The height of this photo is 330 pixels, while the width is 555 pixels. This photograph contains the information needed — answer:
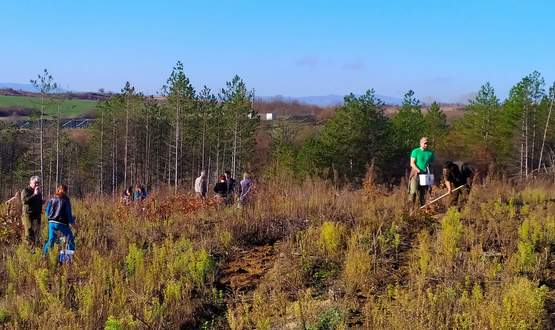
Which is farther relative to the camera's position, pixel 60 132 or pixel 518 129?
pixel 60 132

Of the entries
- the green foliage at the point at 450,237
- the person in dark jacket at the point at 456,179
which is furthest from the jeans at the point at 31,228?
the person in dark jacket at the point at 456,179

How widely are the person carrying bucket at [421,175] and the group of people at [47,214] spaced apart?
5.25 meters

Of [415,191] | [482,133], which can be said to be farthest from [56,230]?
[482,133]

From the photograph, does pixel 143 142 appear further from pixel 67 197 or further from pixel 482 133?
pixel 67 197

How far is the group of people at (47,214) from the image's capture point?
768cm

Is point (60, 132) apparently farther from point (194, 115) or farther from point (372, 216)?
point (372, 216)

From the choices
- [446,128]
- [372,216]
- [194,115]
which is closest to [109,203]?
[372,216]

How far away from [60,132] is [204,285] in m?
52.7

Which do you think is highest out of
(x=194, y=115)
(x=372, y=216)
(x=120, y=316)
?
(x=194, y=115)

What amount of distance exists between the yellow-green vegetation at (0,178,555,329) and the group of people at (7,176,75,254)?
277 mm

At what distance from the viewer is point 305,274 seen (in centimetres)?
567

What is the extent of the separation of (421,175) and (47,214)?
225 inches

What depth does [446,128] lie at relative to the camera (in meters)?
57.1

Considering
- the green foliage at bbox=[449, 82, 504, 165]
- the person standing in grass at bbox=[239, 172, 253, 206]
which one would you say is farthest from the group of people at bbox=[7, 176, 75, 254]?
the green foliage at bbox=[449, 82, 504, 165]
